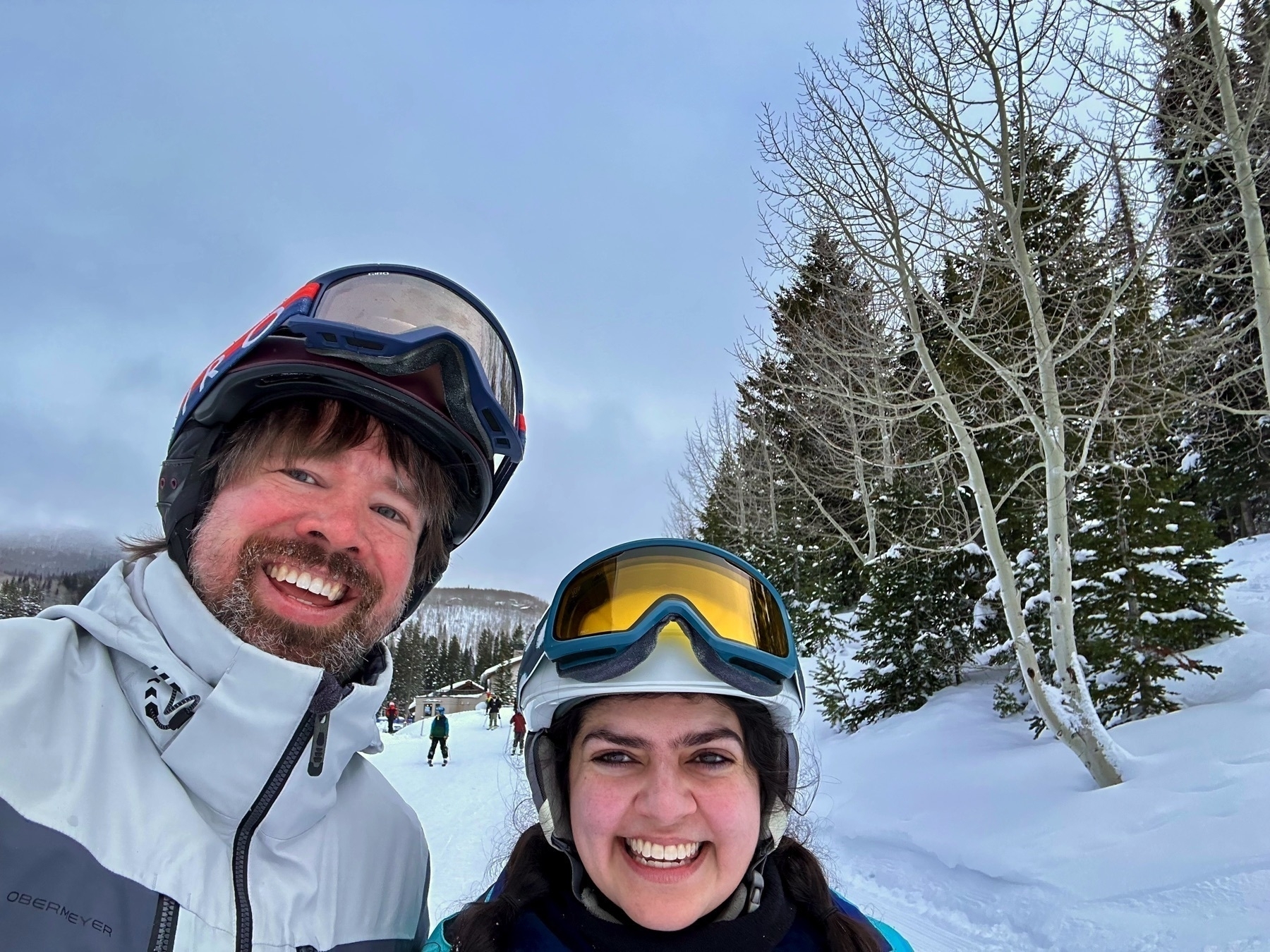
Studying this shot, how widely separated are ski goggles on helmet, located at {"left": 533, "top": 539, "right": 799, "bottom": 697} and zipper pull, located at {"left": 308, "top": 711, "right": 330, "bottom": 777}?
2.15 ft

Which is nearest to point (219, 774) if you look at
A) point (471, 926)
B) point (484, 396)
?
point (471, 926)

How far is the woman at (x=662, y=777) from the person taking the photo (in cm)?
171

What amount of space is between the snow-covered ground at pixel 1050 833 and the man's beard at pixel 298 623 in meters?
1.15

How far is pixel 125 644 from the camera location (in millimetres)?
→ 1366

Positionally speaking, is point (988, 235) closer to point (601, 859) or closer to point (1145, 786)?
point (1145, 786)

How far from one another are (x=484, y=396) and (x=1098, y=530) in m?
10.3

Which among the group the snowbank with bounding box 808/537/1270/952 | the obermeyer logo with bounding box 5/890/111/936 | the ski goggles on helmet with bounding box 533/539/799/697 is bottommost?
the snowbank with bounding box 808/537/1270/952

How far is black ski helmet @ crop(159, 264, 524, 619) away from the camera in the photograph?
1.87 meters

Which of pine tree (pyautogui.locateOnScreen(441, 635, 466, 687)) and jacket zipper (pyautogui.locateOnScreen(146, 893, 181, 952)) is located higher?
pine tree (pyautogui.locateOnScreen(441, 635, 466, 687))

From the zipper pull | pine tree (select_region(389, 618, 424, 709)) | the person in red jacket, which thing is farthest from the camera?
pine tree (select_region(389, 618, 424, 709))

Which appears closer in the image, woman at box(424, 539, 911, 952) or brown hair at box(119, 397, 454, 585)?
woman at box(424, 539, 911, 952)

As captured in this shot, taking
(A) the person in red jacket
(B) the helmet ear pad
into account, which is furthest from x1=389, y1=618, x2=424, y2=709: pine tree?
(B) the helmet ear pad

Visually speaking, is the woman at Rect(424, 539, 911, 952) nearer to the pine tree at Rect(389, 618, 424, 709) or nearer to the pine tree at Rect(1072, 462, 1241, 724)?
the pine tree at Rect(1072, 462, 1241, 724)

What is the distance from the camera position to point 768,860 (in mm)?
2010
